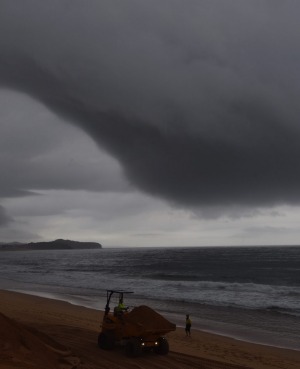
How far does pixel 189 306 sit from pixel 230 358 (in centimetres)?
1915

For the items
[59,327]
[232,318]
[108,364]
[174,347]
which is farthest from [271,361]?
[232,318]

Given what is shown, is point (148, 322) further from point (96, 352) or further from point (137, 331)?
point (96, 352)

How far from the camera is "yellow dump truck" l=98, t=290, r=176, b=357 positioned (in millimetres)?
14184

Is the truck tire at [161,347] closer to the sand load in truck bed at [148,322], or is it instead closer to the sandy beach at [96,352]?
the sandy beach at [96,352]

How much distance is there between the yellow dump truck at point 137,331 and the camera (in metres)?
14.2

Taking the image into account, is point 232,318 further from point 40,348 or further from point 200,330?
point 40,348

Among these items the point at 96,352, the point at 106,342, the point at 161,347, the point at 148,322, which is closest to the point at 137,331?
the point at 148,322

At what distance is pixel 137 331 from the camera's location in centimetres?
1430

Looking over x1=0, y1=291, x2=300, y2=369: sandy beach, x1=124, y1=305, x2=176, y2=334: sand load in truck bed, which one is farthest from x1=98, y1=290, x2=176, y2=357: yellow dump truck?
x1=0, y1=291, x2=300, y2=369: sandy beach

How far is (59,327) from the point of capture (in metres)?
19.5

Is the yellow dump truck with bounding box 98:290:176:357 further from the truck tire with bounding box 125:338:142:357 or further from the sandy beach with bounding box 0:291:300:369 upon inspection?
the sandy beach with bounding box 0:291:300:369

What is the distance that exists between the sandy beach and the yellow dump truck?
310 mm

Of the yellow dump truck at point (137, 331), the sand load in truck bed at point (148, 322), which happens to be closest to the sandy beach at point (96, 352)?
the yellow dump truck at point (137, 331)

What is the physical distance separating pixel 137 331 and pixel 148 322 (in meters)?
0.49
